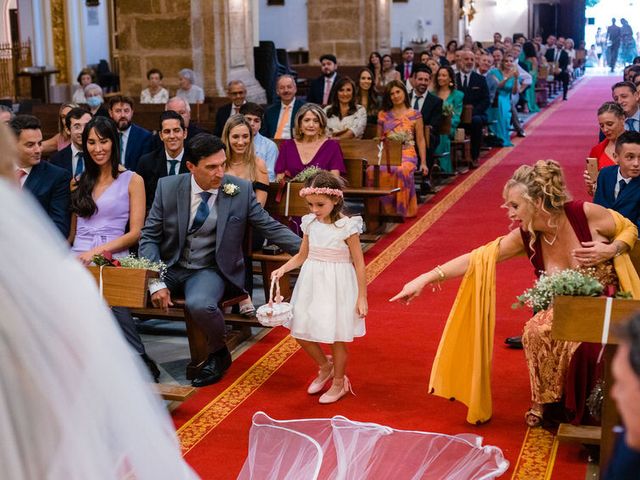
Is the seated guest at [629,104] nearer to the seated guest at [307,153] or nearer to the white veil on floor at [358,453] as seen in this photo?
the seated guest at [307,153]

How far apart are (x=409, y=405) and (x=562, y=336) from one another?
1.59 metres

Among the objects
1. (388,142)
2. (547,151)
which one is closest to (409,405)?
(388,142)

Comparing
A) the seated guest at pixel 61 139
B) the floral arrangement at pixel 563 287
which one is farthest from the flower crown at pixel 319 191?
the seated guest at pixel 61 139

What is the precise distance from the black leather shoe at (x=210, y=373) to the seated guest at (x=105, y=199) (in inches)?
34.0

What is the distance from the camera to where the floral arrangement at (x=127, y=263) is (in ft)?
18.9

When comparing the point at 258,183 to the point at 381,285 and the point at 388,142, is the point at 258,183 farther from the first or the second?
the point at 388,142

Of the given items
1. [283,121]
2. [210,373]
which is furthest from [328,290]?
[283,121]

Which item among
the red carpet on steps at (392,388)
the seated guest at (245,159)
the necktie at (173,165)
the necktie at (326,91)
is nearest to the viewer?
the red carpet on steps at (392,388)

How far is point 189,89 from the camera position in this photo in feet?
46.8

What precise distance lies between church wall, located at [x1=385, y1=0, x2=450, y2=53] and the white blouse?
18.8 metres

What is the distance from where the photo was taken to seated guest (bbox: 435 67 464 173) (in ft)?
45.3

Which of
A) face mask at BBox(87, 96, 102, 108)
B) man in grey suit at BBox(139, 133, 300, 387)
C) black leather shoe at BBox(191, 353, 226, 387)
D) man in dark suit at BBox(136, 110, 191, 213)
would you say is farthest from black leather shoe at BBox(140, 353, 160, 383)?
face mask at BBox(87, 96, 102, 108)

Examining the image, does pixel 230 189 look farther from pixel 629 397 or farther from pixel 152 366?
pixel 629 397

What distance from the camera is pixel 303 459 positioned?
15.6ft
